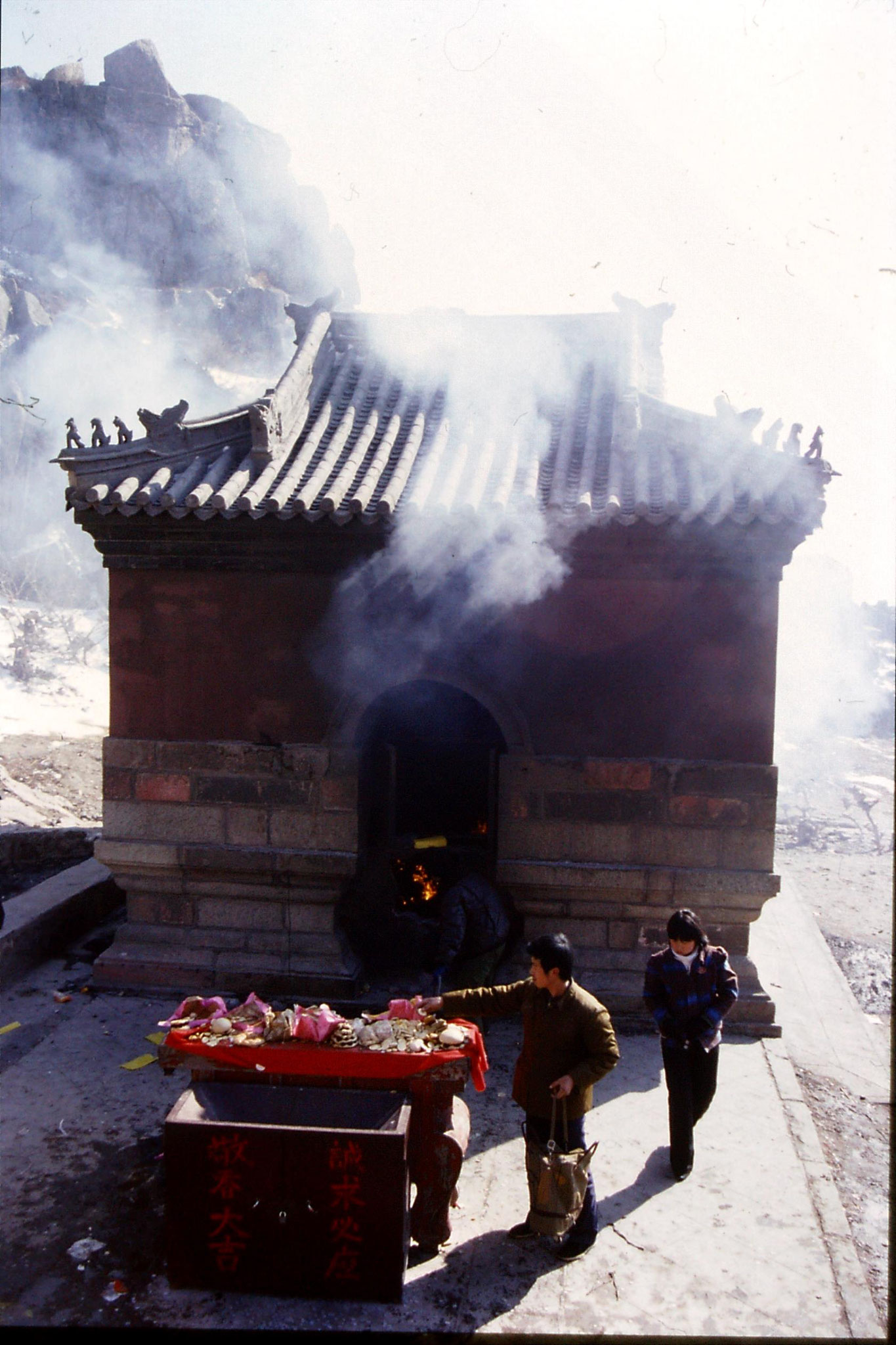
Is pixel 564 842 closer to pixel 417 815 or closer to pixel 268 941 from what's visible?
pixel 417 815

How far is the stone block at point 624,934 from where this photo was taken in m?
7.23

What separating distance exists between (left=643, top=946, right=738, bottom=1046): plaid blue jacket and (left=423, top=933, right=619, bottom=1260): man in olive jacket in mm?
793

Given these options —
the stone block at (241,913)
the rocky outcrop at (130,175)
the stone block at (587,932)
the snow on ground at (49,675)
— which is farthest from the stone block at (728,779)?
the rocky outcrop at (130,175)

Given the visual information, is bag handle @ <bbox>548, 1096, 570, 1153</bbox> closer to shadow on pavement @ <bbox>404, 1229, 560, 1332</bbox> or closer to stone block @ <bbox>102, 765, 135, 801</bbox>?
shadow on pavement @ <bbox>404, 1229, 560, 1332</bbox>

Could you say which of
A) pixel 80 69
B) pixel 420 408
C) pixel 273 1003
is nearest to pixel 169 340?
pixel 80 69

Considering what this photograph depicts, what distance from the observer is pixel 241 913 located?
7.54 metres

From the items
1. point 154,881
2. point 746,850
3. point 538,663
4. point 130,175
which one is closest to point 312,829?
point 154,881

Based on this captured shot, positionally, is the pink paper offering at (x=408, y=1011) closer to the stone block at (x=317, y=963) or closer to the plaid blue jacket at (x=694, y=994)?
the plaid blue jacket at (x=694, y=994)

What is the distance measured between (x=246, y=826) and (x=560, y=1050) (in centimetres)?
381

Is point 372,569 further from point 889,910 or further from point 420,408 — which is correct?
point 889,910

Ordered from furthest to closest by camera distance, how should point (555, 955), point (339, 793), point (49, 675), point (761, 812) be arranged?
point (49, 675), point (339, 793), point (761, 812), point (555, 955)

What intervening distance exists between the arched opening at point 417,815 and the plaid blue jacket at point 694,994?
2964mm

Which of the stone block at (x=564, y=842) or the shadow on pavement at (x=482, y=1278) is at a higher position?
the stone block at (x=564, y=842)

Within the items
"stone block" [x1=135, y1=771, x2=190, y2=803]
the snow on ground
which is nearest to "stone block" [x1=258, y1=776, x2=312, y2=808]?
"stone block" [x1=135, y1=771, x2=190, y2=803]
